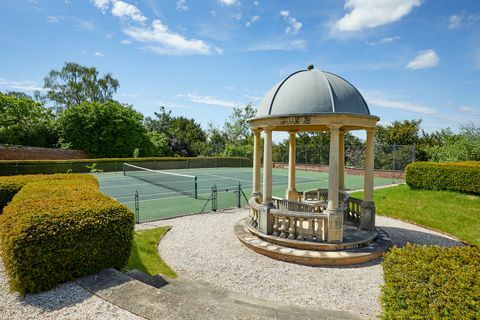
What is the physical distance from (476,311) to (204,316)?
3.27m

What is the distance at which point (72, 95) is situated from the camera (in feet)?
164

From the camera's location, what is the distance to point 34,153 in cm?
3575

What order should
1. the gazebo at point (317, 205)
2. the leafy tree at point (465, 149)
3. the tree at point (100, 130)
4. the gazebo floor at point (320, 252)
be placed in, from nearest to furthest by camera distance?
the gazebo floor at point (320, 252), the gazebo at point (317, 205), the leafy tree at point (465, 149), the tree at point (100, 130)

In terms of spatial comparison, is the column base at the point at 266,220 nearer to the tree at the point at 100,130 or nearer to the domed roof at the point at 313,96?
the domed roof at the point at 313,96

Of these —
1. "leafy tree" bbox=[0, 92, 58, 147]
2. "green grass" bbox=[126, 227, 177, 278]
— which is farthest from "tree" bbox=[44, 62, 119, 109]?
"green grass" bbox=[126, 227, 177, 278]

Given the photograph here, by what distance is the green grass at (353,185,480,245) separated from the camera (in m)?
12.2

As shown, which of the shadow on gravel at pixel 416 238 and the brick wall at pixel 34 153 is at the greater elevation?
the brick wall at pixel 34 153

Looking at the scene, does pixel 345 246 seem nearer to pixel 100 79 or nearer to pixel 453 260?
pixel 453 260

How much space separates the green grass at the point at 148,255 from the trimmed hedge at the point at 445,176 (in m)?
16.3

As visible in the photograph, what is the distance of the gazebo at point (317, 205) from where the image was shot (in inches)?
336

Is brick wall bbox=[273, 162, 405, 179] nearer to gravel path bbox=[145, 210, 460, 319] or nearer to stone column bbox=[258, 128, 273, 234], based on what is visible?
gravel path bbox=[145, 210, 460, 319]

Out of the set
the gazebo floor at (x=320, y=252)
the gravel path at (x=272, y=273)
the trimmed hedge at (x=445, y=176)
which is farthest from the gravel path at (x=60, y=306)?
the trimmed hedge at (x=445, y=176)

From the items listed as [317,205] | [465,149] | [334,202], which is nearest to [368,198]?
[317,205]

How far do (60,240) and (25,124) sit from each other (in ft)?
140
